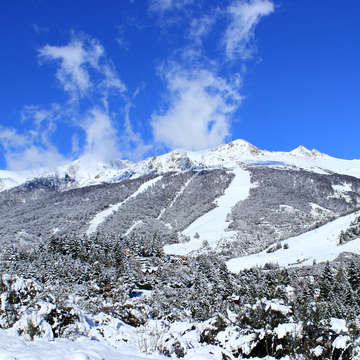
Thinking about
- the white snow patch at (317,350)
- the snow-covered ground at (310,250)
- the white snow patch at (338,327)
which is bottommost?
the white snow patch at (317,350)

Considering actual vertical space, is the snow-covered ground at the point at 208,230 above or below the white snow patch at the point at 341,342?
above

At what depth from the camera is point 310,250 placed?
59.8 meters

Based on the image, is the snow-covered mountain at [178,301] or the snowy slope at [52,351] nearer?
the snowy slope at [52,351]

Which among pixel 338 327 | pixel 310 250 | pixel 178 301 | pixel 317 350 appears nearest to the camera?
pixel 317 350

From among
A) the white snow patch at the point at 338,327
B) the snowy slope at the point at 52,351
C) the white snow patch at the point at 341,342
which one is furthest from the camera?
the white snow patch at the point at 338,327

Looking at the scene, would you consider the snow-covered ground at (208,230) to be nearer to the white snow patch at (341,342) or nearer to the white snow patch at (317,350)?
the white snow patch at (317,350)

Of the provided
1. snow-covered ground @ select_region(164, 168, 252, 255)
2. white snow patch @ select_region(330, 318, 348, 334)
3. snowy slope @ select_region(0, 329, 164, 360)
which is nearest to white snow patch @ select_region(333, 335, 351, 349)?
white snow patch @ select_region(330, 318, 348, 334)

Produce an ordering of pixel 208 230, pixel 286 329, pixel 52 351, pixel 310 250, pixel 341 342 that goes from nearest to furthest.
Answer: pixel 52 351, pixel 341 342, pixel 286 329, pixel 310 250, pixel 208 230

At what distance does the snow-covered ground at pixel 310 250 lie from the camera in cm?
5028

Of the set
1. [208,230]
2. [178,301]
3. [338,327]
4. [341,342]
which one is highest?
[208,230]

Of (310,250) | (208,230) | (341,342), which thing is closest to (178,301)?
(341,342)

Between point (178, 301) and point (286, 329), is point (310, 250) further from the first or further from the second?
point (286, 329)

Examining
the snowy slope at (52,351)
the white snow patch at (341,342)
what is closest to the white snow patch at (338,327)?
the white snow patch at (341,342)

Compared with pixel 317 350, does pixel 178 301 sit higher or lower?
higher
